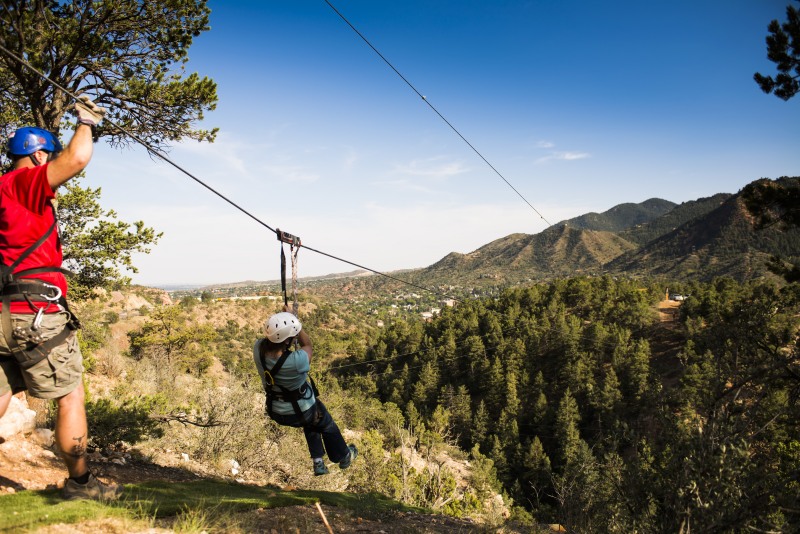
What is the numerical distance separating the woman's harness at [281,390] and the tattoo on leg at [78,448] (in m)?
1.61

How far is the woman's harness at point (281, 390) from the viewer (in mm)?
4332

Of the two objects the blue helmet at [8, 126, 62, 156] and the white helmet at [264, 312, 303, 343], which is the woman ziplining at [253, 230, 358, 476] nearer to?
the white helmet at [264, 312, 303, 343]

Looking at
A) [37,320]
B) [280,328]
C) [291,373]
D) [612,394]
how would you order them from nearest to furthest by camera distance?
[37,320] < [280,328] < [291,373] < [612,394]

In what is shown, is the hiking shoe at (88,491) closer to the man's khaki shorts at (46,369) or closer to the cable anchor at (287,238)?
the man's khaki shorts at (46,369)

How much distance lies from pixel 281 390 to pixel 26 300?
2.43 meters

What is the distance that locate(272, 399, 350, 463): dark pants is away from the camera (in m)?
4.67

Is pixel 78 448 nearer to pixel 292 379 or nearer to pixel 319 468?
pixel 292 379

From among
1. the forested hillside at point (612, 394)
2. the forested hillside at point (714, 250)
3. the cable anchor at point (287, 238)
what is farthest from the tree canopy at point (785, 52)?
the forested hillside at point (714, 250)

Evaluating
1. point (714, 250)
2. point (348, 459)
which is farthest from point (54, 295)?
point (714, 250)

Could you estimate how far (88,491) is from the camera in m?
3.49

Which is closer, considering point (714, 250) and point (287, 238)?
point (287, 238)

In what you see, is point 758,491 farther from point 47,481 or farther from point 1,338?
point 47,481

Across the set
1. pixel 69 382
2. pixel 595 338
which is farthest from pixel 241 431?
pixel 595 338

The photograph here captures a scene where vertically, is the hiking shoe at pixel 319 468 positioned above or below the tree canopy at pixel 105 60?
below
